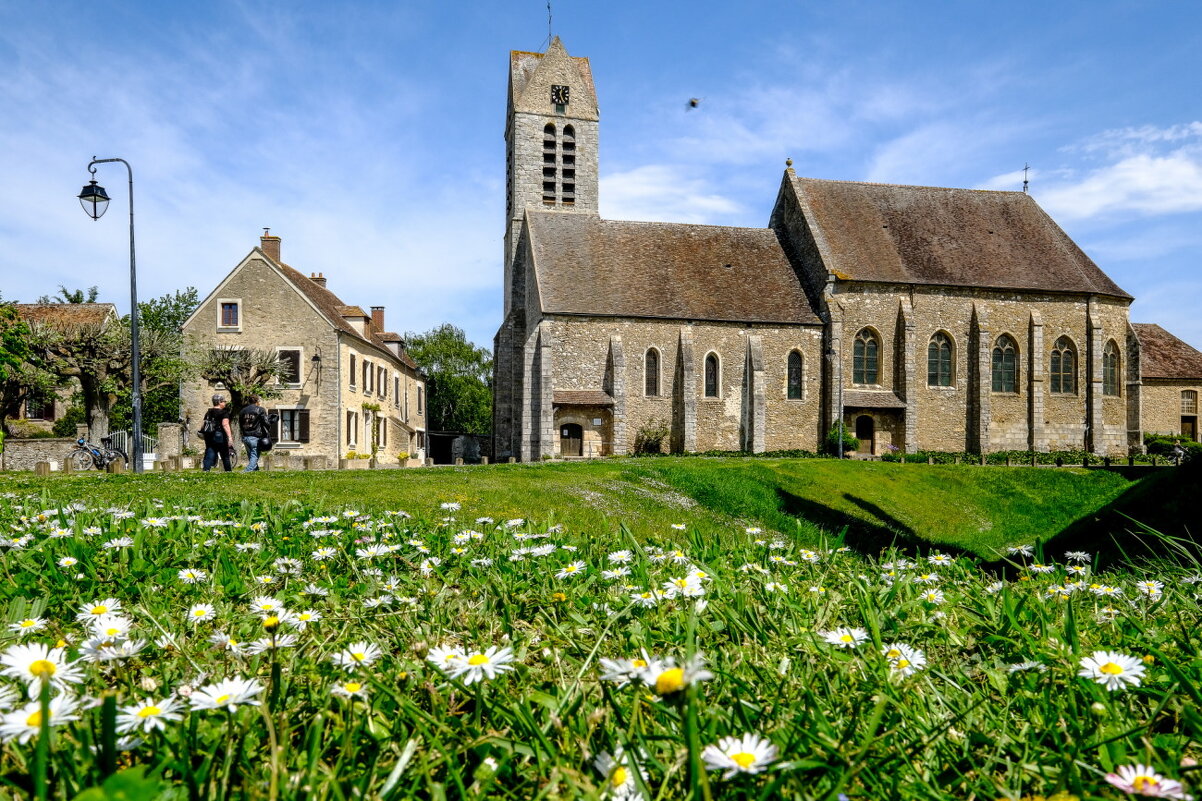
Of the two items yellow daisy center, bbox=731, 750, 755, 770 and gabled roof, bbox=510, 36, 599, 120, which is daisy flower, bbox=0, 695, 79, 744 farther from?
gabled roof, bbox=510, 36, 599, 120

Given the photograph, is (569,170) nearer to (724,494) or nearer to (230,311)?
(230,311)

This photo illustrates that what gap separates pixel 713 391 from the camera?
3812 centimetres

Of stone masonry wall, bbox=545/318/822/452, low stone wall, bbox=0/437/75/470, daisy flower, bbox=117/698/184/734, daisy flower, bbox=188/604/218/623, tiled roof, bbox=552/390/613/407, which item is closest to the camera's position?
daisy flower, bbox=117/698/184/734

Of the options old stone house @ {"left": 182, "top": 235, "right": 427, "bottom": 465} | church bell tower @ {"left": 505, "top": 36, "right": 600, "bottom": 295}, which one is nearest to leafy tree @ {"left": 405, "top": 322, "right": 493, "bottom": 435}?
church bell tower @ {"left": 505, "top": 36, "right": 600, "bottom": 295}

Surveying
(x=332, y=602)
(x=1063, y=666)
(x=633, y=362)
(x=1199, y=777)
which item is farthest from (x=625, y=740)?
(x=633, y=362)

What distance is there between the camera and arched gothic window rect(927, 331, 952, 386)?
40.4 meters

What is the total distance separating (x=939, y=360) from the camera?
40562 mm

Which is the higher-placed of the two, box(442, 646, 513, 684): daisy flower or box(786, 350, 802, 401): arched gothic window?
box(786, 350, 802, 401): arched gothic window

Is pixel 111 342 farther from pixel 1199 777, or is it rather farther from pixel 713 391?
pixel 1199 777

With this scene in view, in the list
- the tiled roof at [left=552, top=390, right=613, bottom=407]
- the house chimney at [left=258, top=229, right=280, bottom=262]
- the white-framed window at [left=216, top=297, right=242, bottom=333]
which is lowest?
the tiled roof at [left=552, top=390, right=613, bottom=407]

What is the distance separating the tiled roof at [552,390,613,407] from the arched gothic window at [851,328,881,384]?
13924mm

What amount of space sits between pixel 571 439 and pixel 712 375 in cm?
808

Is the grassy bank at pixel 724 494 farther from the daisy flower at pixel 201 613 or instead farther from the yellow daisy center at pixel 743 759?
the yellow daisy center at pixel 743 759

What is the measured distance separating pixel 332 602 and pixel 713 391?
35839 millimetres
